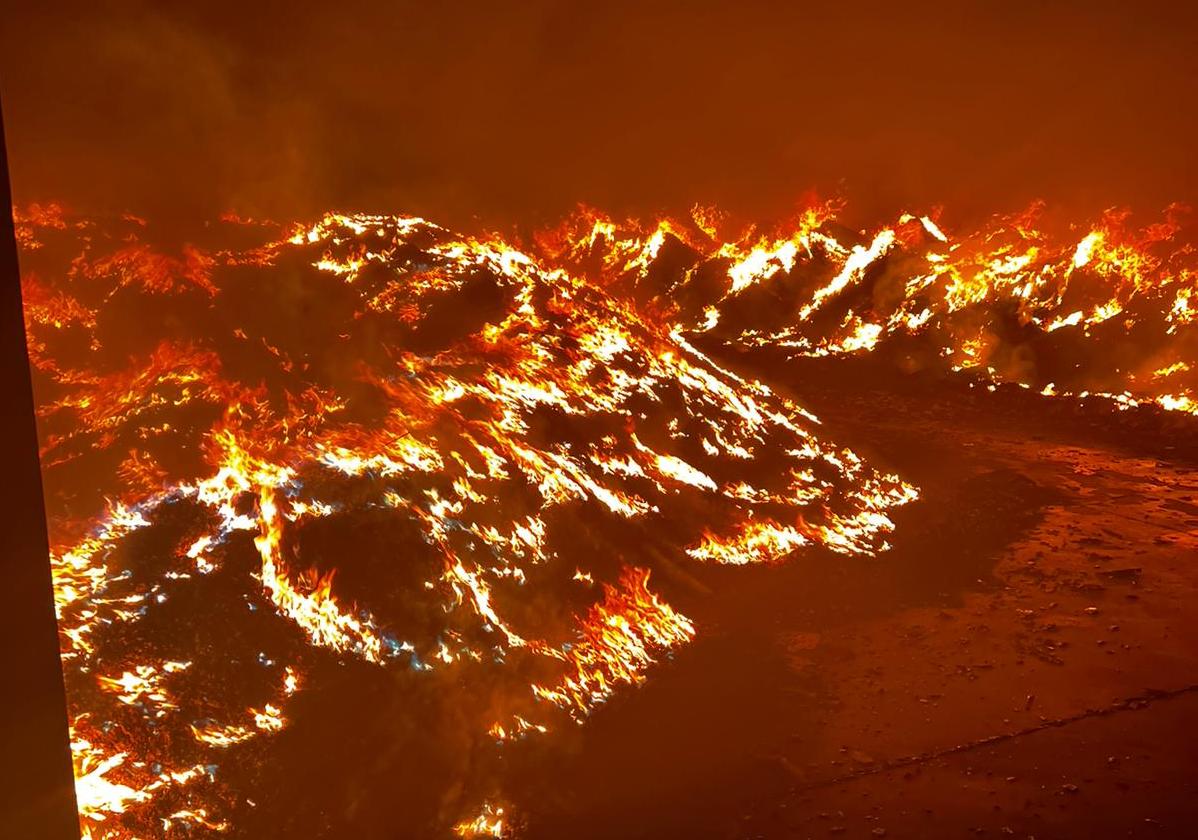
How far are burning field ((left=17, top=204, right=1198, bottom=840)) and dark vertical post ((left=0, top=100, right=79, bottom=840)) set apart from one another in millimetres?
4893

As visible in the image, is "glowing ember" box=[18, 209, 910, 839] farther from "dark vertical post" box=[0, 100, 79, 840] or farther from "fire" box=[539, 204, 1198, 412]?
"fire" box=[539, 204, 1198, 412]

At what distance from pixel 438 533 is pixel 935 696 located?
4.78 meters

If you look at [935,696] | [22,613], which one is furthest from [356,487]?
[22,613]

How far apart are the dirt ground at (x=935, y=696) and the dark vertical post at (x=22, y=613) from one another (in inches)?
193

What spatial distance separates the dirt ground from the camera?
18.3 feet

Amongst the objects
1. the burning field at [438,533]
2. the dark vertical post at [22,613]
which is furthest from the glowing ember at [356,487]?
the dark vertical post at [22,613]

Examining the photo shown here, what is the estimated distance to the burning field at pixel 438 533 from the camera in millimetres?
5832

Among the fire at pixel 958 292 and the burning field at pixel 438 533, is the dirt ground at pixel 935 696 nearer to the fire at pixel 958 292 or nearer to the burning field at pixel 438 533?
the burning field at pixel 438 533

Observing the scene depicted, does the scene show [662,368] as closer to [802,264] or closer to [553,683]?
[553,683]

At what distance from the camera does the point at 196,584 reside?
6582mm

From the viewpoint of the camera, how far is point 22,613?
1.13 meters

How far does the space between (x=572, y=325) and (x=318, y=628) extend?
19.9 ft

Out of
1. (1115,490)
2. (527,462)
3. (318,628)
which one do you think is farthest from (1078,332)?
(318,628)

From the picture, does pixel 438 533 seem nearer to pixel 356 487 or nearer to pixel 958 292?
pixel 356 487
